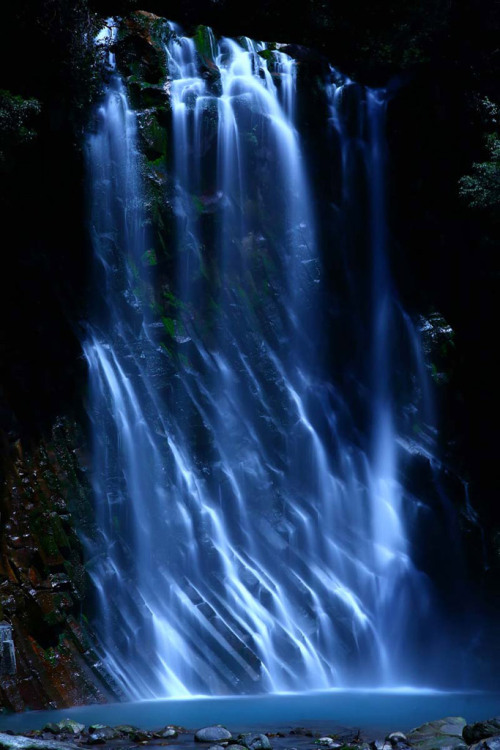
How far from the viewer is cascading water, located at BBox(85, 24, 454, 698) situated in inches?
484

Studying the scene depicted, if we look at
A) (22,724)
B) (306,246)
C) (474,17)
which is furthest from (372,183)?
(22,724)

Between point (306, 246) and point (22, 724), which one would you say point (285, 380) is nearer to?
point (306, 246)

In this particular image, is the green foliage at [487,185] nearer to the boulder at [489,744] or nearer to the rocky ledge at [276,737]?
the rocky ledge at [276,737]

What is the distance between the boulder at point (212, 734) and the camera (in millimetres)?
8242

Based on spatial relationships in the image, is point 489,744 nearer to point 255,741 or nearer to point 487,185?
point 255,741

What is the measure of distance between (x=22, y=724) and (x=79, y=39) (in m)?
10.5

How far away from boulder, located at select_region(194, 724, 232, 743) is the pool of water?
674mm

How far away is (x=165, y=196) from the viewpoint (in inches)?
605

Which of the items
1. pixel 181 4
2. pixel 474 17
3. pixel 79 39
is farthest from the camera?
pixel 181 4

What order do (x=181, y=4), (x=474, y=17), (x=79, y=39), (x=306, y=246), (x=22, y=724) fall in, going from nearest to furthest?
(x=22, y=724) < (x=79, y=39) < (x=306, y=246) < (x=474, y=17) < (x=181, y=4)

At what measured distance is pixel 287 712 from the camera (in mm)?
10180

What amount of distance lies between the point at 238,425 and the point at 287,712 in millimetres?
Answer: 5645

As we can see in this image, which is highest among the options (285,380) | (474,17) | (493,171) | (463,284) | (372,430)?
(474,17)

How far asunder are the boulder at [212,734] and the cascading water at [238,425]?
9.39ft
